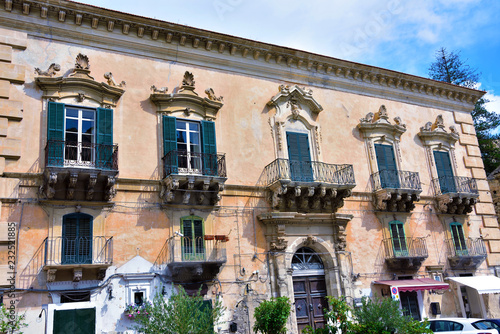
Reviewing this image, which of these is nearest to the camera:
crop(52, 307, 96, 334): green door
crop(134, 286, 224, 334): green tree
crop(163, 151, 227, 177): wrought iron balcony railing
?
crop(134, 286, 224, 334): green tree

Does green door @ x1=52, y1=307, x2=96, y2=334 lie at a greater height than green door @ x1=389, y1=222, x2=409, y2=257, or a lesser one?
lesser

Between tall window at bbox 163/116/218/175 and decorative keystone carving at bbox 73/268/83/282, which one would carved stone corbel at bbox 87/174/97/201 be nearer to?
decorative keystone carving at bbox 73/268/83/282

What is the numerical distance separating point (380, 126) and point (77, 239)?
13.9 metres

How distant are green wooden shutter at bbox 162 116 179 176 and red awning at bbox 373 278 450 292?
953cm

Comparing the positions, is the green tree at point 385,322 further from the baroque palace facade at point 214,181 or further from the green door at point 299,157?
the green door at point 299,157

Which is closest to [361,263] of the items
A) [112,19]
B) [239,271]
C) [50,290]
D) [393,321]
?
[239,271]

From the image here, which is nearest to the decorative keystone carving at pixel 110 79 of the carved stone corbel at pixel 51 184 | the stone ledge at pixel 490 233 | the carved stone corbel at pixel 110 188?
the carved stone corbel at pixel 110 188

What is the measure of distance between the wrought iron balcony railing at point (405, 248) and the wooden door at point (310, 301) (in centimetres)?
329

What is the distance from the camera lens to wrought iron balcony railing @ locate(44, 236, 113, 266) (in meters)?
13.4

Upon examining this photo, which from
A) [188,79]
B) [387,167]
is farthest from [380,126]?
[188,79]

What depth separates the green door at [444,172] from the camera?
2194 cm

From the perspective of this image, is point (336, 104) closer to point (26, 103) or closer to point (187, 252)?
point (187, 252)

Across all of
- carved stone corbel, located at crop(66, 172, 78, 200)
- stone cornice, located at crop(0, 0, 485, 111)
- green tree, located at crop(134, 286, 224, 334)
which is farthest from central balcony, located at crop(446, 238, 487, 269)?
carved stone corbel, located at crop(66, 172, 78, 200)

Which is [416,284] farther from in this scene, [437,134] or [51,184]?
[51,184]
